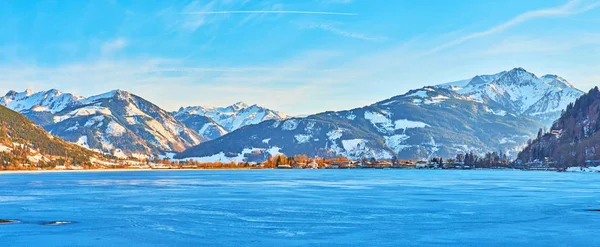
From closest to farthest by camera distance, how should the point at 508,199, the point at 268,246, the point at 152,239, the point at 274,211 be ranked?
the point at 268,246 < the point at 152,239 < the point at 274,211 < the point at 508,199

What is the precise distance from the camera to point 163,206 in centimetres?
10312

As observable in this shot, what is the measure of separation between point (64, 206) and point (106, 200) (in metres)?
14.5

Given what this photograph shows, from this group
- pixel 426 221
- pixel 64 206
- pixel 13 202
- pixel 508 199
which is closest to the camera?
pixel 426 221

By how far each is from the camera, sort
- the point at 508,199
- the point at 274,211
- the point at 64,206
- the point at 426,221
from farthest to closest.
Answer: the point at 508,199
the point at 64,206
the point at 274,211
the point at 426,221

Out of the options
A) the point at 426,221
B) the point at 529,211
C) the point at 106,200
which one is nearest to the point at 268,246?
the point at 426,221

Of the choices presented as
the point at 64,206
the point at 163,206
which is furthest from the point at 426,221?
the point at 64,206

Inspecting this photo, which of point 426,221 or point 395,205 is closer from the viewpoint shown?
point 426,221

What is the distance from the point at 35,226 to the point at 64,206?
96.9ft

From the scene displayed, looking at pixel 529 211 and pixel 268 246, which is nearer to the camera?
pixel 268 246

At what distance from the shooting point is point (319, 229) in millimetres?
73188

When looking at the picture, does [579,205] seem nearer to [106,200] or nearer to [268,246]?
[268,246]

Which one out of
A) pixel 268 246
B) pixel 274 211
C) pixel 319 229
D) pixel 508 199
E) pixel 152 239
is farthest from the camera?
pixel 508 199

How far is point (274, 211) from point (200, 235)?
27.5 meters

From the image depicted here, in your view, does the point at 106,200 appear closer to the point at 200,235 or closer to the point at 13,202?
the point at 13,202
